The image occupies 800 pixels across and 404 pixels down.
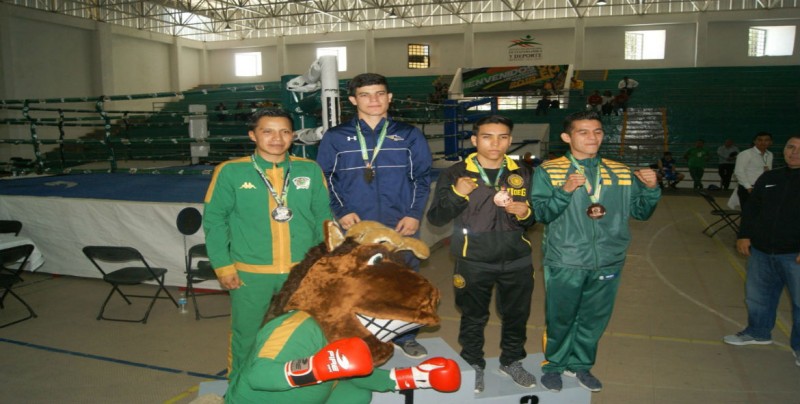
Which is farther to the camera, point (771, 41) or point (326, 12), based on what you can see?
point (326, 12)

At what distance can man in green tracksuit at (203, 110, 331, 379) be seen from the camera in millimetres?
3018

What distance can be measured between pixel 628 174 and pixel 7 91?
72.3 feet

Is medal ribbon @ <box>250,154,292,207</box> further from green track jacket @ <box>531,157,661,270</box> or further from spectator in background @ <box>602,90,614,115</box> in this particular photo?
spectator in background @ <box>602,90,614,115</box>

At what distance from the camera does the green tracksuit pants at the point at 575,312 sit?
122 inches

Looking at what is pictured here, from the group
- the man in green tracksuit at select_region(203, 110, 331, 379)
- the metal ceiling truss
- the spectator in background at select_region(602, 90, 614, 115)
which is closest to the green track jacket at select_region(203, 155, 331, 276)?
the man in green tracksuit at select_region(203, 110, 331, 379)

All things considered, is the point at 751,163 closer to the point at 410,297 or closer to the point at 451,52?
the point at 410,297

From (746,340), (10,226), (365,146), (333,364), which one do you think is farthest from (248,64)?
(333,364)

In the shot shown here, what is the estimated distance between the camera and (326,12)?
24.6 metres

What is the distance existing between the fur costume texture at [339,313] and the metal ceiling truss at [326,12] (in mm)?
22613

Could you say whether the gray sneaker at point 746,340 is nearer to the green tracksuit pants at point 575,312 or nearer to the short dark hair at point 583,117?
the green tracksuit pants at point 575,312

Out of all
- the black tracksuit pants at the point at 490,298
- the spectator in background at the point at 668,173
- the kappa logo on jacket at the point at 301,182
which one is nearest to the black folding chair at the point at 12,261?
the kappa logo on jacket at the point at 301,182

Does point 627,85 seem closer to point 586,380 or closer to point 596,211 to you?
point 596,211

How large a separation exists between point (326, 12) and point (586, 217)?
77.0 ft

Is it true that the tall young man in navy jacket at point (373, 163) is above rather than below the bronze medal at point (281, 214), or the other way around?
above
